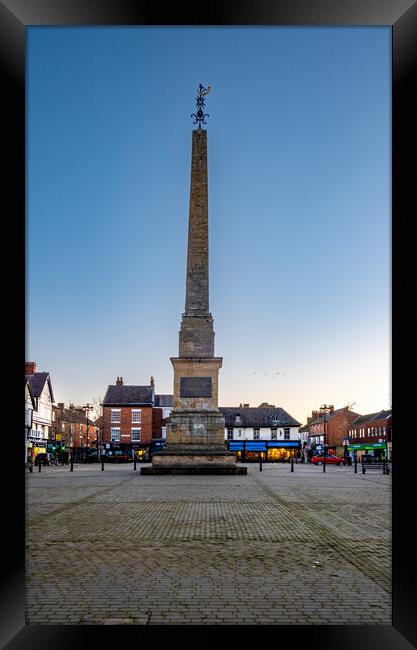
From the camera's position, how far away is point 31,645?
4312mm

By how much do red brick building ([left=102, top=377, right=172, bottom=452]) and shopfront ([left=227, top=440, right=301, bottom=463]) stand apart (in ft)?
28.3

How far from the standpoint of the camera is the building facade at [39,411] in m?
48.2

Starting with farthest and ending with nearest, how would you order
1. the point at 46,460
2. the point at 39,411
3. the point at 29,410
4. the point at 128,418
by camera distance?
the point at 128,418 < the point at 39,411 < the point at 29,410 < the point at 46,460

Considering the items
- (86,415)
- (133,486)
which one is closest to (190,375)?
(133,486)

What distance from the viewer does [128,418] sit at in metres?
60.8

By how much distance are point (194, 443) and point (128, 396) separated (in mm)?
37396

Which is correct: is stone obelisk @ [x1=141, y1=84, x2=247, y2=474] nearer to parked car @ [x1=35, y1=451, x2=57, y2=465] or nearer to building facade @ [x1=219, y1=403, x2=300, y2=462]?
parked car @ [x1=35, y1=451, x2=57, y2=465]

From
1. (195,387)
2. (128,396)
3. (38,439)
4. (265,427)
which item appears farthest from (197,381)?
(265,427)

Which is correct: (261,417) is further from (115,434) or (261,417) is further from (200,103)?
(200,103)
